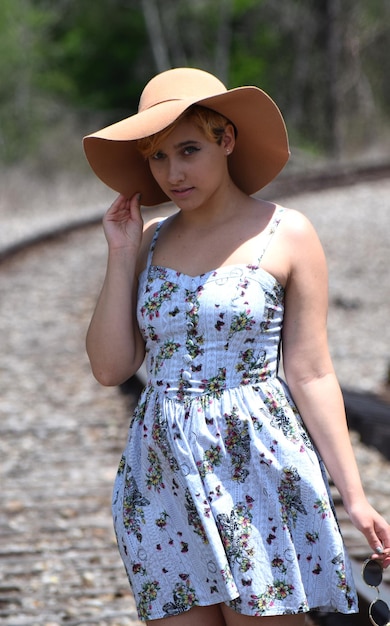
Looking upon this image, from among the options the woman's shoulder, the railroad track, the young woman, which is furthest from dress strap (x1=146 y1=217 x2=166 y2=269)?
the railroad track

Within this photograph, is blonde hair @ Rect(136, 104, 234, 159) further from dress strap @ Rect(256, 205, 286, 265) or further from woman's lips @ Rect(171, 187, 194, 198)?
dress strap @ Rect(256, 205, 286, 265)

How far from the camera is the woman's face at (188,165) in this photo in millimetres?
2412

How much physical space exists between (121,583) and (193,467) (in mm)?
1880

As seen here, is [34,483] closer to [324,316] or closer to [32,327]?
[324,316]

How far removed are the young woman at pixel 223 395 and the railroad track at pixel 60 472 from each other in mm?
1051

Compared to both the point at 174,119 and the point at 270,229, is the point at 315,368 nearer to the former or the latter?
the point at 270,229

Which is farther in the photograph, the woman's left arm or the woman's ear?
the woman's ear

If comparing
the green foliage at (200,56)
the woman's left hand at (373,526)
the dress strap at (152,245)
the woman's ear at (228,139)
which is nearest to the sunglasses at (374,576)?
the woman's left hand at (373,526)

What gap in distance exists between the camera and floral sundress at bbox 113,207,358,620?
2.34 m

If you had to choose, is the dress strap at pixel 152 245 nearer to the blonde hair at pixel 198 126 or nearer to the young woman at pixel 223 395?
the young woman at pixel 223 395

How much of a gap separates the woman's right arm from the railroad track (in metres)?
1.26

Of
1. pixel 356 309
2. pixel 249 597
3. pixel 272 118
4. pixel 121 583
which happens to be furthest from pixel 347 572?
pixel 356 309

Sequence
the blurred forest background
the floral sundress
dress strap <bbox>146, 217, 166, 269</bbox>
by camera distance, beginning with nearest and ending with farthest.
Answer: the floral sundress → dress strap <bbox>146, 217, 166, 269</bbox> → the blurred forest background

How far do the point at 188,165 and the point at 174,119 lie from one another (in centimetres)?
13
